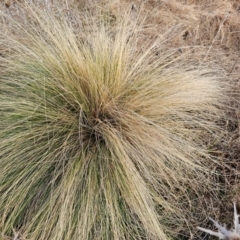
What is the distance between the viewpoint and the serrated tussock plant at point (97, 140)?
5.02 feet

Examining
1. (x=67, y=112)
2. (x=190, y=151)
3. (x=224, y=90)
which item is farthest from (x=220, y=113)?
(x=67, y=112)

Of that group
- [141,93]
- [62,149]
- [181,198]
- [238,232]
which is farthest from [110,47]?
[238,232]

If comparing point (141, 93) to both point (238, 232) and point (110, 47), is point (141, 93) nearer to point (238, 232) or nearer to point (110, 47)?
point (110, 47)

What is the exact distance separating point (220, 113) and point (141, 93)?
464 mm

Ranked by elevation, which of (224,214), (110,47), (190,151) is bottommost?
(224,214)

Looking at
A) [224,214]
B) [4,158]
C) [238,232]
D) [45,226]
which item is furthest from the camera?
[224,214]

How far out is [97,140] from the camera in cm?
161

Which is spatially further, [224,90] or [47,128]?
[224,90]

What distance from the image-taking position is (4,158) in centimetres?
160

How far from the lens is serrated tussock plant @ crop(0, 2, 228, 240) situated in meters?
1.53

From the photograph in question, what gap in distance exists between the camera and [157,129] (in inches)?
66.7

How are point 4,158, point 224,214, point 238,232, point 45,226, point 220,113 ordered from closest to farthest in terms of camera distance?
point 238,232
point 45,226
point 4,158
point 224,214
point 220,113

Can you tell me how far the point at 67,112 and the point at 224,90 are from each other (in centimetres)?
84

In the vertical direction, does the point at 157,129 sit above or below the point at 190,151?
above
